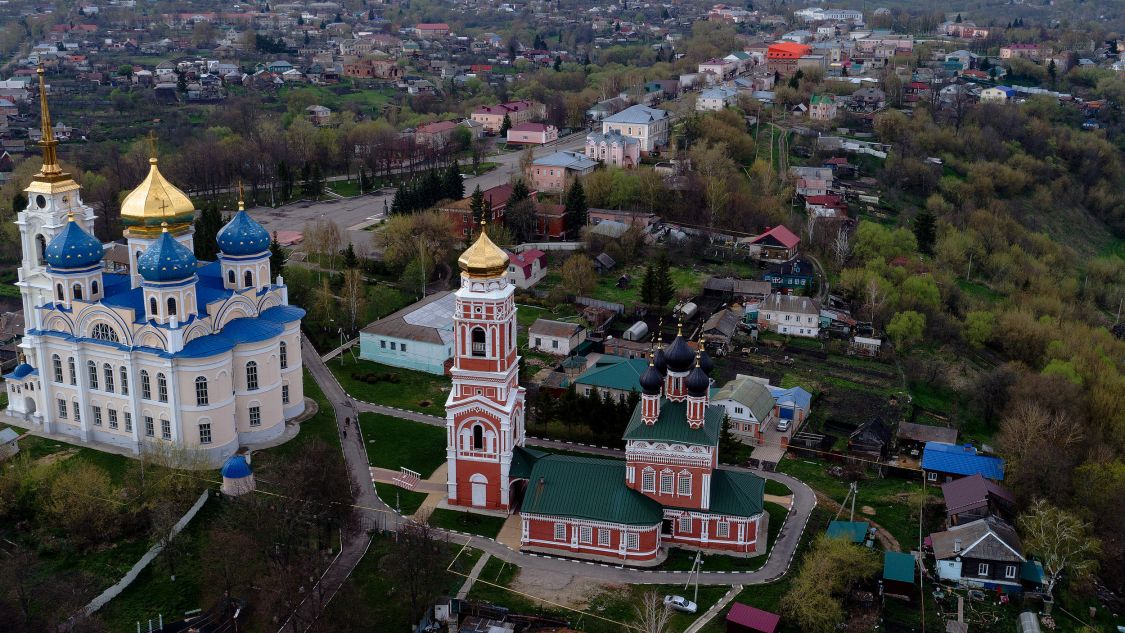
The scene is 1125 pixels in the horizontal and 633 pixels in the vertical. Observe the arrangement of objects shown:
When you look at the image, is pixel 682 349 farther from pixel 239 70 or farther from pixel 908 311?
pixel 239 70

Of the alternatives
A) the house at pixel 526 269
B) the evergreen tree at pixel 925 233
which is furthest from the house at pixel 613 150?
the house at pixel 526 269

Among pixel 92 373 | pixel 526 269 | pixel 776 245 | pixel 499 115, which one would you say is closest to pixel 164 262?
pixel 92 373

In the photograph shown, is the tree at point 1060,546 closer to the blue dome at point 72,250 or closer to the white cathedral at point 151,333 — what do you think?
the white cathedral at point 151,333

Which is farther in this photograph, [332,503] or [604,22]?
[604,22]

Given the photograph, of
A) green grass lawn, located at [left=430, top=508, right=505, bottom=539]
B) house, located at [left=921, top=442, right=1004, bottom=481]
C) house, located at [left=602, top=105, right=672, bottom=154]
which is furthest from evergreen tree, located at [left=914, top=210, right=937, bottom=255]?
green grass lawn, located at [left=430, top=508, right=505, bottom=539]

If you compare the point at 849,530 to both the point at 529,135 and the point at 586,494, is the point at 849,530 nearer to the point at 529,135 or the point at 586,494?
the point at 586,494

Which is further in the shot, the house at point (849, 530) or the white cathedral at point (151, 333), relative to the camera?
the white cathedral at point (151, 333)

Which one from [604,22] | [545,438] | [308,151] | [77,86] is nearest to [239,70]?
[77,86]
